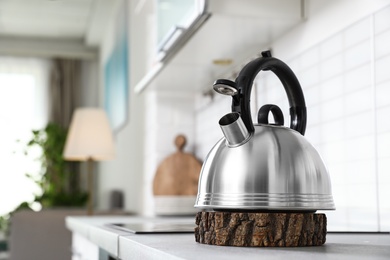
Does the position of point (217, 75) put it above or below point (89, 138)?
above

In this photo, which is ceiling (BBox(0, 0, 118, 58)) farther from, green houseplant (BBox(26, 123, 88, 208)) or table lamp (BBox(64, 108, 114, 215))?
table lamp (BBox(64, 108, 114, 215))

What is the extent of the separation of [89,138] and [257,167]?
114 inches

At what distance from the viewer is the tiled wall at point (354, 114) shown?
149 cm

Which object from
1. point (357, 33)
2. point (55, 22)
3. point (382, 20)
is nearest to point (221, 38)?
point (357, 33)

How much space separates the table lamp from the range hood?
3.59 feet

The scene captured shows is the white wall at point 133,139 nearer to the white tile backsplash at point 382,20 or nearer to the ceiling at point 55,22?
the ceiling at point 55,22

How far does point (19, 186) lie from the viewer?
735cm

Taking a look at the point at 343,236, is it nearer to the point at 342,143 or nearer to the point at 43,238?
the point at 342,143

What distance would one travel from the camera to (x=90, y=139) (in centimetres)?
384

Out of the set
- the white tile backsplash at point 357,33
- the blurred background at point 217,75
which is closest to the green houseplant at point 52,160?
the blurred background at point 217,75

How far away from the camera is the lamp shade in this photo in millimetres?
3818

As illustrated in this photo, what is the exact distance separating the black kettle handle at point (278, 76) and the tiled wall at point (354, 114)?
363mm

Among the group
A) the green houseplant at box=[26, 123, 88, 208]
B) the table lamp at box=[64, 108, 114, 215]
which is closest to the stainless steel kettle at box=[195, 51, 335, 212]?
the table lamp at box=[64, 108, 114, 215]

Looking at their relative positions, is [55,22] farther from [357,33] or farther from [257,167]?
[257,167]
